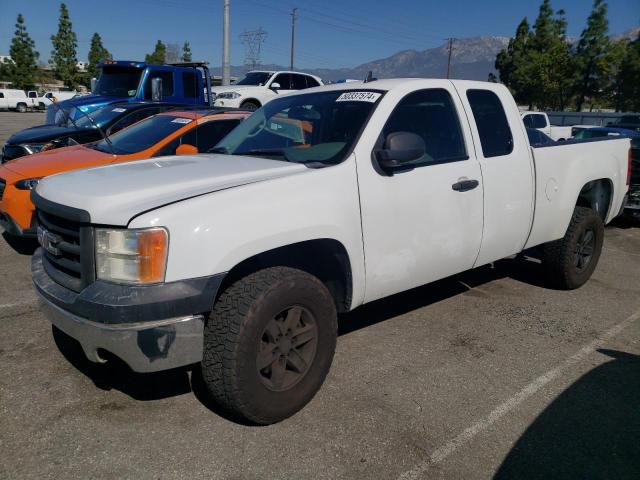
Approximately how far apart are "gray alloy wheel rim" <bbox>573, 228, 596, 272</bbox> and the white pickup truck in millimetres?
934

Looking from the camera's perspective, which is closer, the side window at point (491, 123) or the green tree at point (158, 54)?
the side window at point (491, 123)

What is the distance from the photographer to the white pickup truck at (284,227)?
2445mm

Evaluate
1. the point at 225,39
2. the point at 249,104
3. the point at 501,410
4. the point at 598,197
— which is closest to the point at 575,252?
the point at 598,197

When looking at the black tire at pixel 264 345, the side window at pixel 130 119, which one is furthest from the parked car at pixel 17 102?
the black tire at pixel 264 345

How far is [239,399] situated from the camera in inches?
103

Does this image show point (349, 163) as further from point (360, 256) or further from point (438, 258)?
point (438, 258)

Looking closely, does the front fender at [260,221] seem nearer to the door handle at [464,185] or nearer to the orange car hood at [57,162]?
the door handle at [464,185]

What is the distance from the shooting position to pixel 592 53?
132 feet

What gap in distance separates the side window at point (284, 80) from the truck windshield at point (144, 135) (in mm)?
11208

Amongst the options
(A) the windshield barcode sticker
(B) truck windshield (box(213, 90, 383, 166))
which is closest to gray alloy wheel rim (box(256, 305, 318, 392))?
(B) truck windshield (box(213, 90, 383, 166))

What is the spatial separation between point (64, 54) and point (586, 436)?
76.6 meters

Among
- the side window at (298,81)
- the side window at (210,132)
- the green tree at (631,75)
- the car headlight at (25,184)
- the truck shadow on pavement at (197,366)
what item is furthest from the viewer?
the green tree at (631,75)

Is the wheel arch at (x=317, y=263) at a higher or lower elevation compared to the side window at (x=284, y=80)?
lower

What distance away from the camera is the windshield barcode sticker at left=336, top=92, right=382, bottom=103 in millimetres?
3450
